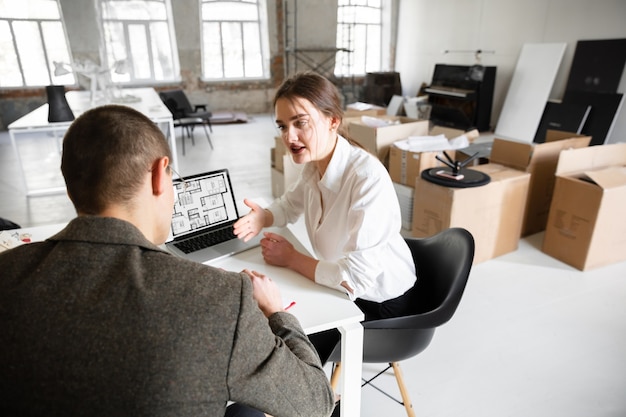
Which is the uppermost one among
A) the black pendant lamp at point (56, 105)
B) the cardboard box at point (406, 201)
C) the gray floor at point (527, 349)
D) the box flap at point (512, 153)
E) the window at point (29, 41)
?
the window at point (29, 41)

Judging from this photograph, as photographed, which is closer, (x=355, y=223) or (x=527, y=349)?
(x=355, y=223)

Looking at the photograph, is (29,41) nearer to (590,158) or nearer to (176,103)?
(176,103)

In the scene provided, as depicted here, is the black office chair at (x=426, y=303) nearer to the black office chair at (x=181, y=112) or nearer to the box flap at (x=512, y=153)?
the box flap at (x=512, y=153)

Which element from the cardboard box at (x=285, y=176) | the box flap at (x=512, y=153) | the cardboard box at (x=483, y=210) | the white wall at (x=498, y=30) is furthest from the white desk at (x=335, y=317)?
the white wall at (x=498, y=30)

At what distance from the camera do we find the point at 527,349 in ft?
6.67

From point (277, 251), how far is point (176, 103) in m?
5.98

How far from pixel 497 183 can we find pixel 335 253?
167 centimetres

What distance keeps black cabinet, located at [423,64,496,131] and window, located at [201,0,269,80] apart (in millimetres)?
4122

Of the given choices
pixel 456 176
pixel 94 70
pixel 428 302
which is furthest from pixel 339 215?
pixel 94 70

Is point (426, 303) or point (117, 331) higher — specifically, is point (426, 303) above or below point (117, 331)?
below

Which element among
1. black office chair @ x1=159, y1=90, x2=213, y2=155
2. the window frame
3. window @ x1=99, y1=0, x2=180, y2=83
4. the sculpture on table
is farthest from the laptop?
the window frame

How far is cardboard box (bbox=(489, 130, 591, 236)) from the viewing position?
2.98 m

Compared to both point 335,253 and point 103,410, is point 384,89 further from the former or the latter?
point 103,410

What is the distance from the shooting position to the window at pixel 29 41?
25.6ft
